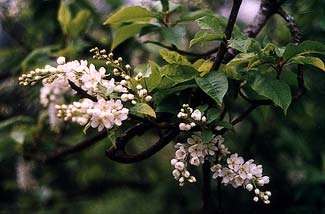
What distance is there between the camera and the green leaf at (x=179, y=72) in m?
1.40

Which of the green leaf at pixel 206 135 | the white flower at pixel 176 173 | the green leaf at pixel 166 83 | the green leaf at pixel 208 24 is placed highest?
the green leaf at pixel 208 24

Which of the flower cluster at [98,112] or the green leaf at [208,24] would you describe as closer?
the flower cluster at [98,112]

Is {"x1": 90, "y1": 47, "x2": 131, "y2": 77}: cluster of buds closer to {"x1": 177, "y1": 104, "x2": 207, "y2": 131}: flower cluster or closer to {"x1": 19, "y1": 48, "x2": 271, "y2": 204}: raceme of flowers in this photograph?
{"x1": 19, "y1": 48, "x2": 271, "y2": 204}: raceme of flowers

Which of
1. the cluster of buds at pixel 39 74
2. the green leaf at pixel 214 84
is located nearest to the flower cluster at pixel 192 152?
the green leaf at pixel 214 84

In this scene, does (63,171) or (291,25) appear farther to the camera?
(63,171)

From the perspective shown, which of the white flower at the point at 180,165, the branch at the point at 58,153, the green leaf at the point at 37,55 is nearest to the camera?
the white flower at the point at 180,165

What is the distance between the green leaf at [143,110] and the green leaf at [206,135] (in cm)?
14

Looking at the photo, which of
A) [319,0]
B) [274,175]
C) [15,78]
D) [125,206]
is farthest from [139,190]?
[319,0]

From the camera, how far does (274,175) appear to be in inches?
118

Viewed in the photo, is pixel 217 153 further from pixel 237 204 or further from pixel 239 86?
pixel 237 204

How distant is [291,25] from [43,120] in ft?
4.57

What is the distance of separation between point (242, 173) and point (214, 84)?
25 centimetres

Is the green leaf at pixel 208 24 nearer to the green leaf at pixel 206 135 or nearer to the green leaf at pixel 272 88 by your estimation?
the green leaf at pixel 272 88

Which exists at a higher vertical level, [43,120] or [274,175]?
[43,120]
